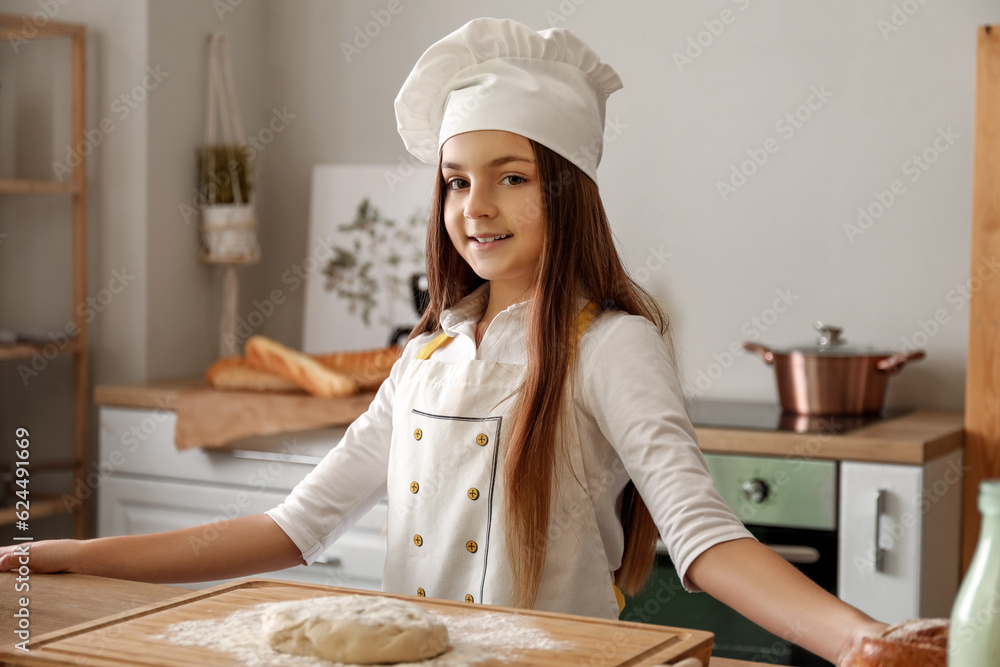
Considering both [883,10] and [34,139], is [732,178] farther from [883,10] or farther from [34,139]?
[34,139]

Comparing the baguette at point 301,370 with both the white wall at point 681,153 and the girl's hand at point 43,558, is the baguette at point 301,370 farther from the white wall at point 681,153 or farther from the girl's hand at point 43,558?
the girl's hand at point 43,558

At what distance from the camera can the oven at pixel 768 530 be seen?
165 centimetres

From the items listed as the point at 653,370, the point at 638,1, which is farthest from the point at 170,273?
the point at 653,370

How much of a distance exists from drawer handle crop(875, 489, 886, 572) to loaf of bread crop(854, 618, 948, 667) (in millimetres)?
1049

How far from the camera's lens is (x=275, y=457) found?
2.04 m

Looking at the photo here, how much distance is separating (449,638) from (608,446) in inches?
13.9

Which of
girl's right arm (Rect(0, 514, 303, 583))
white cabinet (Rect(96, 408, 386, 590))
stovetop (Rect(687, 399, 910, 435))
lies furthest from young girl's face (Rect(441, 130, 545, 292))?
white cabinet (Rect(96, 408, 386, 590))

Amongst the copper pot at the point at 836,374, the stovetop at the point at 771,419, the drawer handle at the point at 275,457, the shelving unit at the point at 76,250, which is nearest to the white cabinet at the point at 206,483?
the drawer handle at the point at 275,457

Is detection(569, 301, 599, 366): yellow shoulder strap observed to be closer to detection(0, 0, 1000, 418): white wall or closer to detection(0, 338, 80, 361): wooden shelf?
detection(0, 0, 1000, 418): white wall

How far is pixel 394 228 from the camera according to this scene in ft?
8.08

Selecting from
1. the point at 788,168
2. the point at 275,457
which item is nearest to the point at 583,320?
the point at 275,457

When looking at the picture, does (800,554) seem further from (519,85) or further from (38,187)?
(38,187)

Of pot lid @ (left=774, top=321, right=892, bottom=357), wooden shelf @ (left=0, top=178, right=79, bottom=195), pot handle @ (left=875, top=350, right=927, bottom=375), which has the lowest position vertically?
pot handle @ (left=875, top=350, right=927, bottom=375)

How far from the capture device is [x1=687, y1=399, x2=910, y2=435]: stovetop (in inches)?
67.9
